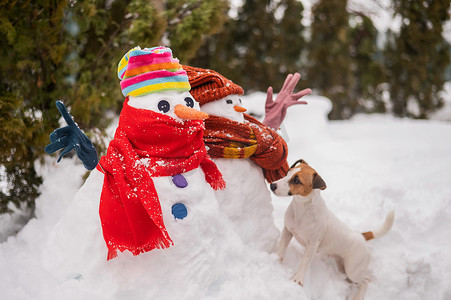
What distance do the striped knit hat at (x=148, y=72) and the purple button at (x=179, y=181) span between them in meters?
0.33

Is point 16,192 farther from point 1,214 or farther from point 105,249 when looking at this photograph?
point 105,249

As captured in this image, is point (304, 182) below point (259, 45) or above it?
above

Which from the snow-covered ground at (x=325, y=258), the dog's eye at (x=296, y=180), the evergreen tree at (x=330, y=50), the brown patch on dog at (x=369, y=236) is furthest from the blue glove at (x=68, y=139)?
the evergreen tree at (x=330, y=50)

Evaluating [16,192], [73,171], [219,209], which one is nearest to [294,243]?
[219,209]

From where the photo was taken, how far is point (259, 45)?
573 cm

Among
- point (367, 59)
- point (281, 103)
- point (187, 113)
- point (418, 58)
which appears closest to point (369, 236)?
point (281, 103)

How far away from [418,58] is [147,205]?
5.86 meters

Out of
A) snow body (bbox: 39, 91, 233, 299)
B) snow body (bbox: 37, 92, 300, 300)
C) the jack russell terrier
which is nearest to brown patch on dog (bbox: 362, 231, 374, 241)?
the jack russell terrier

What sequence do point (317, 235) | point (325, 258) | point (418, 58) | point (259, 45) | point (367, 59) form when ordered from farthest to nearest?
point (367, 59)
point (418, 58)
point (259, 45)
point (325, 258)
point (317, 235)

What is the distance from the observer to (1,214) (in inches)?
76.9

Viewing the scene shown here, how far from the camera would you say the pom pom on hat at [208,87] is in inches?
64.8

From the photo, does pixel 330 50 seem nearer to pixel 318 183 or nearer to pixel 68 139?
pixel 318 183

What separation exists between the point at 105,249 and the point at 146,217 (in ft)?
0.72

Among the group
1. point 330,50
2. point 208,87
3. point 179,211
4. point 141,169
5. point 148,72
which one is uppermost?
point 148,72
